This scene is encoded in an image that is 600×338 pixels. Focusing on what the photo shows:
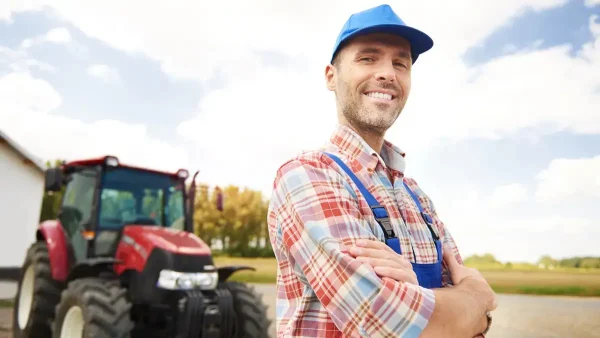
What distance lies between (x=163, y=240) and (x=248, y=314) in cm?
114

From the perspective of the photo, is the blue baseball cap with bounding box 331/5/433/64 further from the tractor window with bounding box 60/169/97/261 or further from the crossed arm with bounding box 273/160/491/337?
the tractor window with bounding box 60/169/97/261

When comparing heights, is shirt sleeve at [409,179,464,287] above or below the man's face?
below

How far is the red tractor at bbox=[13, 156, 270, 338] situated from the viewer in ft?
15.9

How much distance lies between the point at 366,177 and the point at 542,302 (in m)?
16.4

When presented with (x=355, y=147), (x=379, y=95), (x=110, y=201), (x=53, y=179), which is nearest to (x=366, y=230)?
(x=355, y=147)

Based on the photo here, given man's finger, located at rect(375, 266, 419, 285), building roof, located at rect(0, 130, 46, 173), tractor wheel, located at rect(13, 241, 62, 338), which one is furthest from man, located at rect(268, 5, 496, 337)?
building roof, located at rect(0, 130, 46, 173)

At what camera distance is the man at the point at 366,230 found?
125 centimetres

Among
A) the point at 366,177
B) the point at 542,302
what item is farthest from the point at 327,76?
the point at 542,302

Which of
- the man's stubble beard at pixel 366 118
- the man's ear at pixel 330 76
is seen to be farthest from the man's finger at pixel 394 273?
the man's ear at pixel 330 76

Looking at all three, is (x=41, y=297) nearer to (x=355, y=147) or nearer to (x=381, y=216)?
(x=355, y=147)

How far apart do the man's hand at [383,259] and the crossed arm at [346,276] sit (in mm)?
16

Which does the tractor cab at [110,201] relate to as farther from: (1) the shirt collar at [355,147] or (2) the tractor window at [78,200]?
(1) the shirt collar at [355,147]

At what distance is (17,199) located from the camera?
17.3 meters

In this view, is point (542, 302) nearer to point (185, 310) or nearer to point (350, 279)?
point (185, 310)
